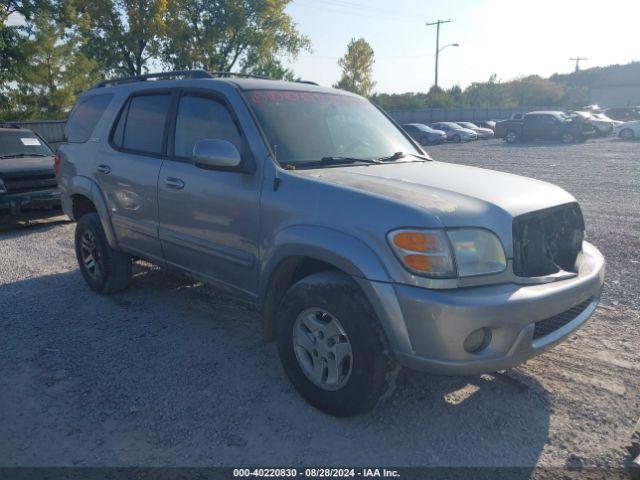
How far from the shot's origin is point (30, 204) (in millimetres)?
8406

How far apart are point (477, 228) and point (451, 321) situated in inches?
20.7

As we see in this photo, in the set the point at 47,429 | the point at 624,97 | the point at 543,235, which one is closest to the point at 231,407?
the point at 47,429

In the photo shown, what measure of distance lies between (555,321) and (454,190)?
93 cm

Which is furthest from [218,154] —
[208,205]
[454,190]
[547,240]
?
[547,240]

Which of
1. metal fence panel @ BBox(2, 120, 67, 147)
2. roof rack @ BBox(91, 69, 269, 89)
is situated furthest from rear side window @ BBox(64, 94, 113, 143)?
metal fence panel @ BBox(2, 120, 67, 147)

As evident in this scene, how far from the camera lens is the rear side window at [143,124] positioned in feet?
14.8

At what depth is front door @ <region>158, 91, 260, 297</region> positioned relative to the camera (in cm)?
365

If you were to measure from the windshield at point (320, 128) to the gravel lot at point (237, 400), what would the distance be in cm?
156

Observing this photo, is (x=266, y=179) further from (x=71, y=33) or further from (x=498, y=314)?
(x=71, y=33)

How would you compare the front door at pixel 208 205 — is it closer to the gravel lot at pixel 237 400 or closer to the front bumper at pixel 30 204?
the gravel lot at pixel 237 400

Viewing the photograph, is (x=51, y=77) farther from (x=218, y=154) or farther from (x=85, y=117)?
(x=218, y=154)

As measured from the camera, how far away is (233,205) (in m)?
3.69

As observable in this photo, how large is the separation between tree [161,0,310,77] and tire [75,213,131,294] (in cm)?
2453

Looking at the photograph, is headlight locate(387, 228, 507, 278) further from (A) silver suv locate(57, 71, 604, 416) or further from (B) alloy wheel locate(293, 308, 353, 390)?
(B) alloy wheel locate(293, 308, 353, 390)
